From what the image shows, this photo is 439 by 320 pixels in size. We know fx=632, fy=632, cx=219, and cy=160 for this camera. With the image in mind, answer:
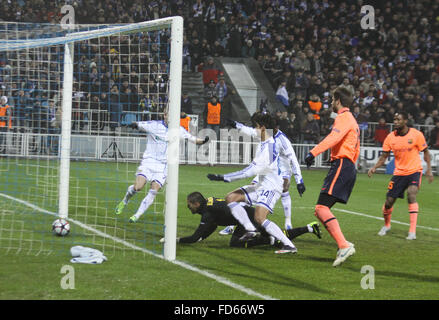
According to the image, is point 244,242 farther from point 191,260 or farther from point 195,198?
point 191,260

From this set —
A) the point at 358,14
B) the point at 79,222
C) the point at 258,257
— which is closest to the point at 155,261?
the point at 258,257

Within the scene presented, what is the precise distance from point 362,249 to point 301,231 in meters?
0.97

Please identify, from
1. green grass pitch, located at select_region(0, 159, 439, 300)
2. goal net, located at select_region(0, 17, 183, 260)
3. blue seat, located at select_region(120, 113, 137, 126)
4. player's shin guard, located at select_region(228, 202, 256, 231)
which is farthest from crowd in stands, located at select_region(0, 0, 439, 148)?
player's shin guard, located at select_region(228, 202, 256, 231)

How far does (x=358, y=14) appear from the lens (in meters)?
31.4

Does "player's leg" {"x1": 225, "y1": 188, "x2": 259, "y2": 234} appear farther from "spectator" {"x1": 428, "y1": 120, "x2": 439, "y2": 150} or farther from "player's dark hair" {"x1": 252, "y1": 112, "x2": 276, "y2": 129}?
"spectator" {"x1": 428, "y1": 120, "x2": 439, "y2": 150}

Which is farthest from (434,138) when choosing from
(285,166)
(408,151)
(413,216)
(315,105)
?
(285,166)

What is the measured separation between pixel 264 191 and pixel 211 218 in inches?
32.8

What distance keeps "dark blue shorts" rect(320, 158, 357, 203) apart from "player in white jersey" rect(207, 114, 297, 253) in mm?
996

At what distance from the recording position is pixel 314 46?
29.9 m

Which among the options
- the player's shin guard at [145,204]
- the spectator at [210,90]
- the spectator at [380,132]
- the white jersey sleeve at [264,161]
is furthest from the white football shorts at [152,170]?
the spectator at [380,132]

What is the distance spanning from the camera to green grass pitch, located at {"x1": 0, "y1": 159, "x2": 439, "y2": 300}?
20.5ft

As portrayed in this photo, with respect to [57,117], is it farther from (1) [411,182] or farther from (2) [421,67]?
(2) [421,67]

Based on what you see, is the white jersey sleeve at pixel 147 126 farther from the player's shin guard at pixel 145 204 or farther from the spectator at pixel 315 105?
the spectator at pixel 315 105

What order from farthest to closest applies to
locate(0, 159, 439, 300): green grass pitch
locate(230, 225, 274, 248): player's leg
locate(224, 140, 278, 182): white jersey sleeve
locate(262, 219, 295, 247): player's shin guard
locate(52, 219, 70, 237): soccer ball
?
locate(230, 225, 274, 248): player's leg, locate(52, 219, 70, 237): soccer ball, locate(262, 219, 295, 247): player's shin guard, locate(224, 140, 278, 182): white jersey sleeve, locate(0, 159, 439, 300): green grass pitch
